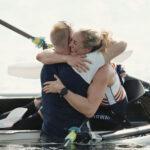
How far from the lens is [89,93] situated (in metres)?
2.32

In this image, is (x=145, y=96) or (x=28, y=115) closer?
(x=28, y=115)

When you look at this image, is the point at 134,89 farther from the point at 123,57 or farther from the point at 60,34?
the point at 123,57

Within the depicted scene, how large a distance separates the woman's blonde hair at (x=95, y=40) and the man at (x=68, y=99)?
1.6 inches

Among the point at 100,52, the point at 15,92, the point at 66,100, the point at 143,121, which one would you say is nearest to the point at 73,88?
the point at 66,100

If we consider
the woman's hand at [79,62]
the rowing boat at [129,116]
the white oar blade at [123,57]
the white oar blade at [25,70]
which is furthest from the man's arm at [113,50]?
the white oar blade at [25,70]

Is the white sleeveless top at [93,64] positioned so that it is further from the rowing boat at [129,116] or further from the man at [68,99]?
the rowing boat at [129,116]

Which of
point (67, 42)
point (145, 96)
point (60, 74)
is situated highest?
point (67, 42)

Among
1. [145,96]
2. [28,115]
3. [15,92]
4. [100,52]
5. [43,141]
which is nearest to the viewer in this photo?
[100,52]

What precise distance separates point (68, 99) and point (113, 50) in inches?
17.2

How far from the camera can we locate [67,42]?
235 centimetres

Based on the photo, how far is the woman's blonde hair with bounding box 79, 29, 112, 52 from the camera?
7.46 feet

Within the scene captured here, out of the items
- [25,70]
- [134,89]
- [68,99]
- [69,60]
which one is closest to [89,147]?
[68,99]

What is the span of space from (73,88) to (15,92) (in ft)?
→ 6.52

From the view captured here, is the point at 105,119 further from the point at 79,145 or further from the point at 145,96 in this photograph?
the point at 145,96
